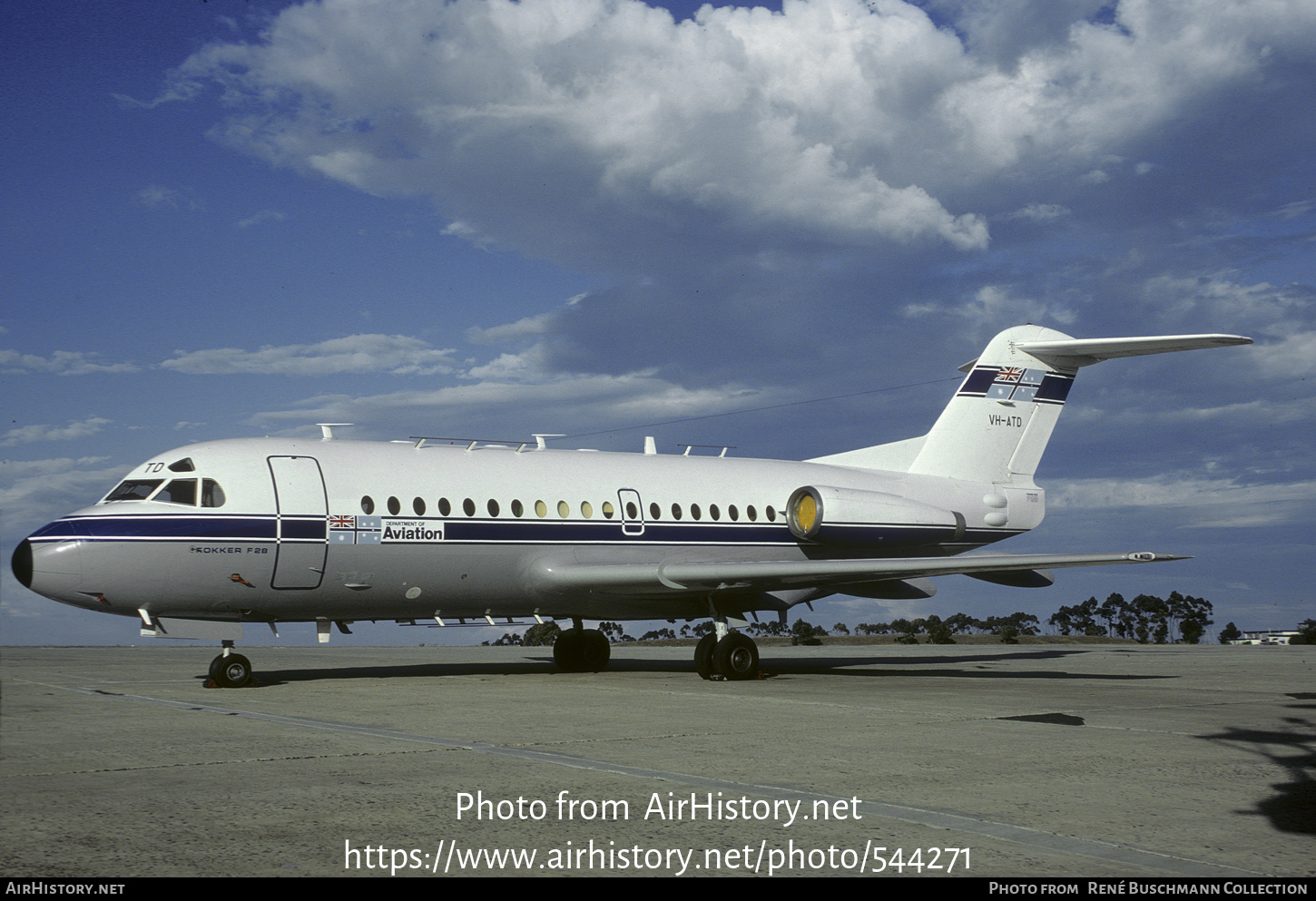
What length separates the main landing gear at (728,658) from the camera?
17.7m

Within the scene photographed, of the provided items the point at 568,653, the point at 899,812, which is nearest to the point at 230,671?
the point at 568,653

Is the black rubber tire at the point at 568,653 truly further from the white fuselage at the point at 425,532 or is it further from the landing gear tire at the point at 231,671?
the landing gear tire at the point at 231,671

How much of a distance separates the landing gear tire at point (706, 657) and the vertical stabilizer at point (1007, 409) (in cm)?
787

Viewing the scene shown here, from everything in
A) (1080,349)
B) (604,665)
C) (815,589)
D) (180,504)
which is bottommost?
(604,665)

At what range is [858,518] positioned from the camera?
67.7 feet

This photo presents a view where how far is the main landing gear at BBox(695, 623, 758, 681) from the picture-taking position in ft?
58.0

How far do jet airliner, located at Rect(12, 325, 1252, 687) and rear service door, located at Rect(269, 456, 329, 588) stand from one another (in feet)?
0.09

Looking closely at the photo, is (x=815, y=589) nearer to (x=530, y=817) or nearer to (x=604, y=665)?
(x=604, y=665)

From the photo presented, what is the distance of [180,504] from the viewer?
15.2 m

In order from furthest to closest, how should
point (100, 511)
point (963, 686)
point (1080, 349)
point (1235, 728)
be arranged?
1. point (1080, 349)
2. point (963, 686)
3. point (100, 511)
4. point (1235, 728)

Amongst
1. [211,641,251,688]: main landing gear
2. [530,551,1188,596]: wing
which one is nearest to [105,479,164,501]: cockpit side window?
[211,641,251,688]: main landing gear

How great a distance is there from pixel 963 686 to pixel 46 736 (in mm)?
11871

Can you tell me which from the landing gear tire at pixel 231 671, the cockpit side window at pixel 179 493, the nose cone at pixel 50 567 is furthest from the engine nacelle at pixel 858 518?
the nose cone at pixel 50 567

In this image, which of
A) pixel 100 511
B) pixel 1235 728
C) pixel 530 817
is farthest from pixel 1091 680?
pixel 100 511
